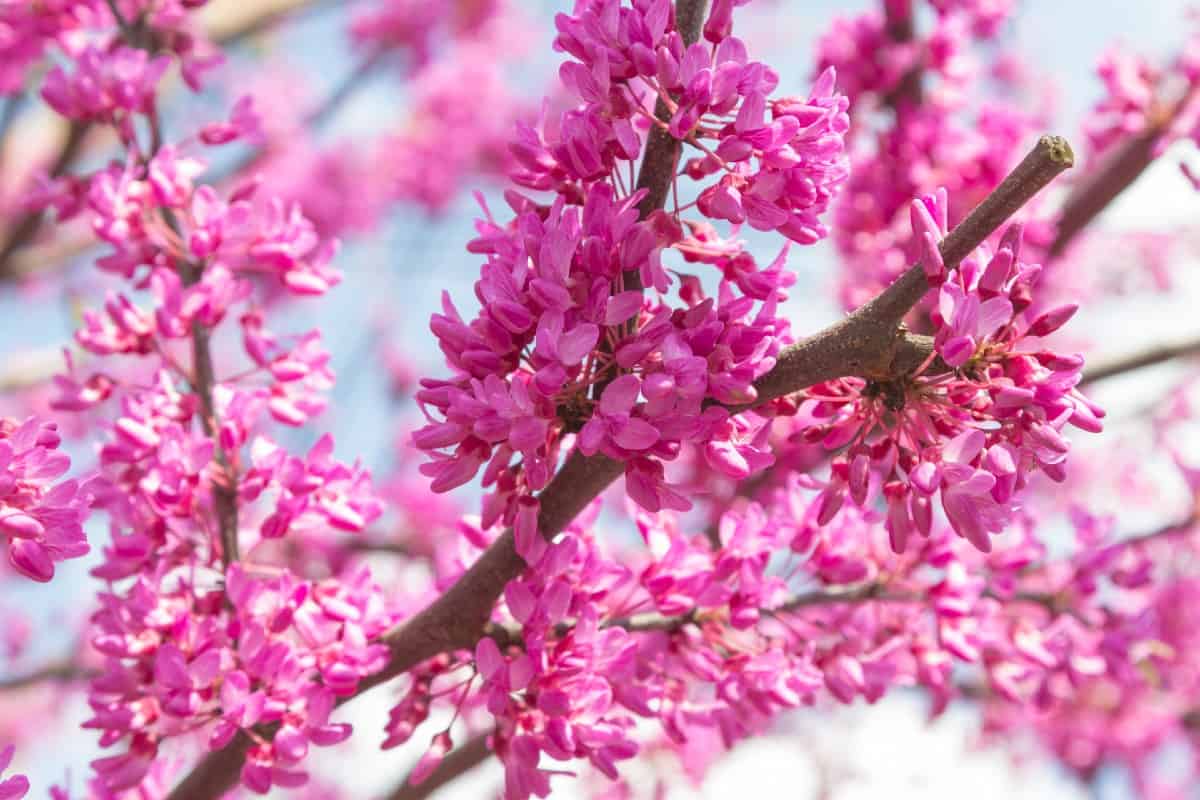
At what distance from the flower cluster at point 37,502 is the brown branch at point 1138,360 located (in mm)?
2382

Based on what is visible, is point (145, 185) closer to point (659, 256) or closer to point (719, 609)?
point (659, 256)

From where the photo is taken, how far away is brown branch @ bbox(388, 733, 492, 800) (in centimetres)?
225

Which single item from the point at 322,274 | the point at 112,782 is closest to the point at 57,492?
the point at 112,782

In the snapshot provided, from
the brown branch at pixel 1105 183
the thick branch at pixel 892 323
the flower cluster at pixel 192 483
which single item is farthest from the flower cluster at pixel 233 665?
the brown branch at pixel 1105 183

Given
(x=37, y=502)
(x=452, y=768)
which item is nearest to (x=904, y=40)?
(x=452, y=768)

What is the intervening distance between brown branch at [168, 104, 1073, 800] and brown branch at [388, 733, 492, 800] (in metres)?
0.56

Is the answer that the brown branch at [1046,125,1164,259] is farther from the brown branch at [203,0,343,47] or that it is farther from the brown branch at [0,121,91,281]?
the brown branch at [203,0,343,47]

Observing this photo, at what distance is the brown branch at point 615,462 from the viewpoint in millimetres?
1290

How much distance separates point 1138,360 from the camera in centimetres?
272

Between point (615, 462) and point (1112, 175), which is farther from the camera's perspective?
point (1112, 175)

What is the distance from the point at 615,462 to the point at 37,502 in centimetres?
76

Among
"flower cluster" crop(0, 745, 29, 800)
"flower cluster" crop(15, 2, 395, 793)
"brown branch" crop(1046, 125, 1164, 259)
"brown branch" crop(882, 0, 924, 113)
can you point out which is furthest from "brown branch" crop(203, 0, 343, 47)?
"flower cluster" crop(0, 745, 29, 800)

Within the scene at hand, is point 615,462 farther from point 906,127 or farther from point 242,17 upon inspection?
point 242,17

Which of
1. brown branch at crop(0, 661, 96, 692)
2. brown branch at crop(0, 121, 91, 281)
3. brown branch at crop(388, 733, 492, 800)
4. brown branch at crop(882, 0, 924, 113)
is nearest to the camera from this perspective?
brown branch at crop(388, 733, 492, 800)
